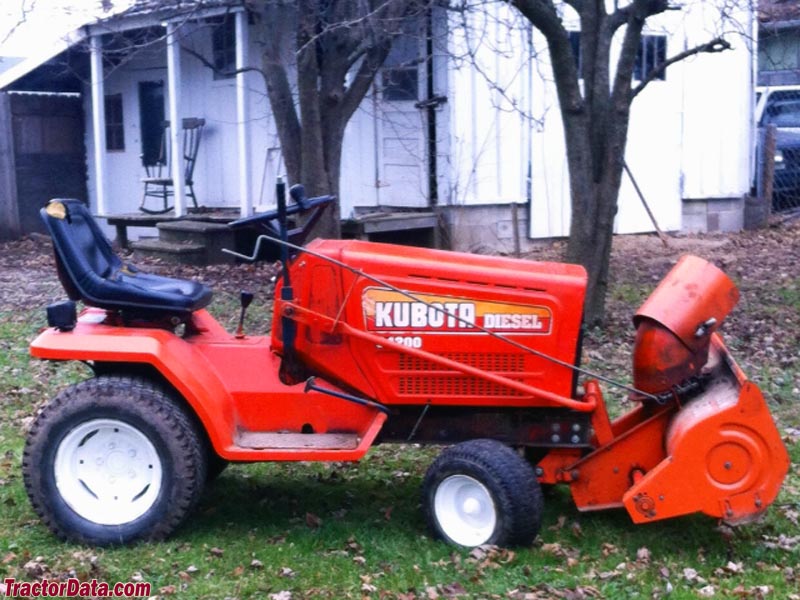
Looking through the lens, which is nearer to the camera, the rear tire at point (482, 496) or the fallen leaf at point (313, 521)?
the rear tire at point (482, 496)

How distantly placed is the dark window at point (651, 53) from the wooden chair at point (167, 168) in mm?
6275

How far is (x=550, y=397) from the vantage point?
5.02 meters

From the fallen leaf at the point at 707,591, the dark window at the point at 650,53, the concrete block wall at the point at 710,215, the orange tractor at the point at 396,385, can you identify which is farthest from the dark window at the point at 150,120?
the fallen leaf at the point at 707,591

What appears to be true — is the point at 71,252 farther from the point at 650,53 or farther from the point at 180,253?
the point at 650,53

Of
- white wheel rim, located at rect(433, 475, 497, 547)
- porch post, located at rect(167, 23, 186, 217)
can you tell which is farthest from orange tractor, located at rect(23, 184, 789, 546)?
porch post, located at rect(167, 23, 186, 217)

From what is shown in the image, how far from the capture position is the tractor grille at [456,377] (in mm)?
5098

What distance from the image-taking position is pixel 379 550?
16.7 feet

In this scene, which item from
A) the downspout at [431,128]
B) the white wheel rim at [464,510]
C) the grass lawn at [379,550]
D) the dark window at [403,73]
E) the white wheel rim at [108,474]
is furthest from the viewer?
the dark window at [403,73]

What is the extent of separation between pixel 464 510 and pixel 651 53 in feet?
38.4

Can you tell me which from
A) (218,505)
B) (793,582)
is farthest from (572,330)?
(218,505)

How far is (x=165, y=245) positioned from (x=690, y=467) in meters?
10.1

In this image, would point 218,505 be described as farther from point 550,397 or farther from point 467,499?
point 550,397

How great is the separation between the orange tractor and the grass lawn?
18 cm

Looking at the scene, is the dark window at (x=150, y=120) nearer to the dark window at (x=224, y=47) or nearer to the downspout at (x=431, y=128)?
the dark window at (x=224, y=47)
